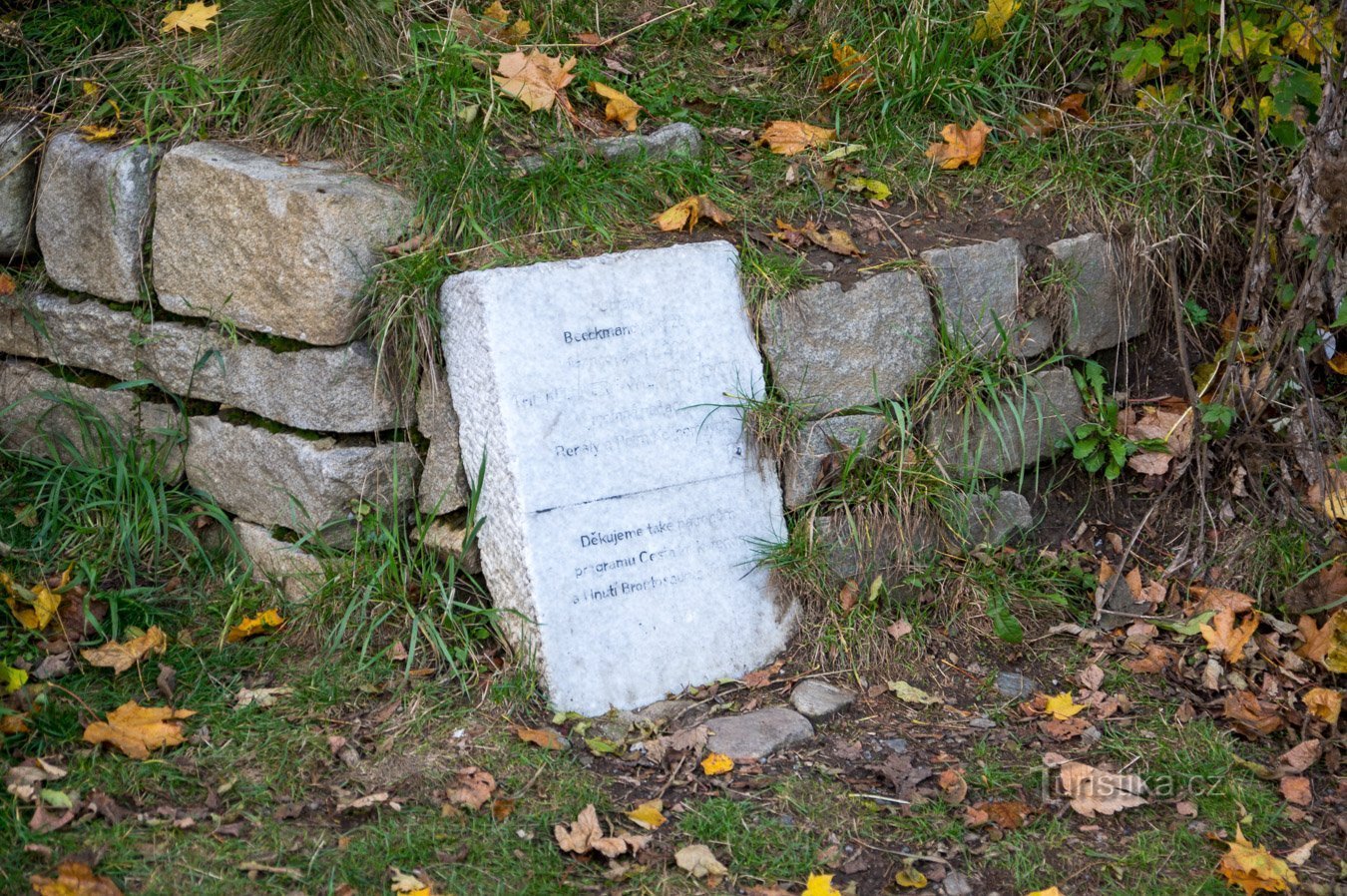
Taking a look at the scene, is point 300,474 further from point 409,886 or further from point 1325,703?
point 1325,703

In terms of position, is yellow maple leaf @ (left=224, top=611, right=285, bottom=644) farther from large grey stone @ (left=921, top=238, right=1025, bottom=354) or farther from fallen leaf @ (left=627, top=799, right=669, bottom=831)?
large grey stone @ (left=921, top=238, right=1025, bottom=354)

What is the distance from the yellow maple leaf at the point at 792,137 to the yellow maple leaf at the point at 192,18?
1.74 m

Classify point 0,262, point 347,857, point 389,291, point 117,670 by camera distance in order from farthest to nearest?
1. point 0,262
2. point 389,291
3. point 117,670
4. point 347,857

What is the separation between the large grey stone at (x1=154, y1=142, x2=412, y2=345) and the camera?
3244 mm

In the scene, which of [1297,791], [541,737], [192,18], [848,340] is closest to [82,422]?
[192,18]

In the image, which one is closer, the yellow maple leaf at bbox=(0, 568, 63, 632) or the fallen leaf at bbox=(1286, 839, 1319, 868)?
the fallen leaf at bbox=(1286, 839, 1319, 868)

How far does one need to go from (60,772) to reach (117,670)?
41 cm

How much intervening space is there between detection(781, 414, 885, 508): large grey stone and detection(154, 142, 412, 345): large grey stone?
1.21m

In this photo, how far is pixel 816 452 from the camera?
11.0 ft

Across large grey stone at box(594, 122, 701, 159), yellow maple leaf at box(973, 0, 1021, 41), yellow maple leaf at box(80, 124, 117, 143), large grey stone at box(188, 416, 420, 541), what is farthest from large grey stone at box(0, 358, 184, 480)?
yellow maple leaf at box(973, 0, 1021, 41)

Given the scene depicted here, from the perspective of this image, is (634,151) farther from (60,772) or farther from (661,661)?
(60,772)

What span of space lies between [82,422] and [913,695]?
242 cm

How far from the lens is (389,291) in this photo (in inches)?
127

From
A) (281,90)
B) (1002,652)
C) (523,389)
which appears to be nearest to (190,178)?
(281,90)
